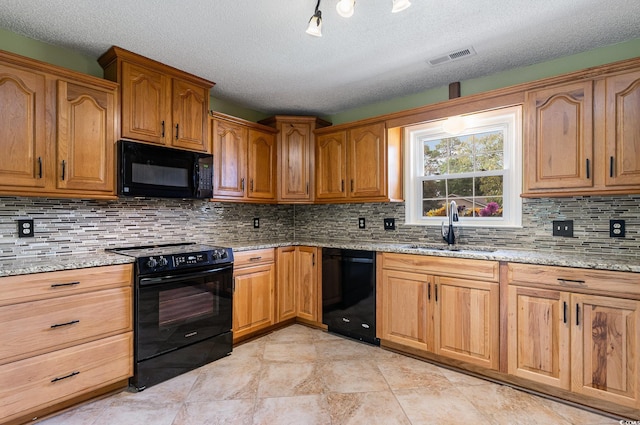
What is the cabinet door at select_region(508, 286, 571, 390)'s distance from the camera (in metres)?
2.08

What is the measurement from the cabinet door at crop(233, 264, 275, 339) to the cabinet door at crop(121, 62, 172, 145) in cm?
140

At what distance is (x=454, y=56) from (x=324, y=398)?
8.77ft

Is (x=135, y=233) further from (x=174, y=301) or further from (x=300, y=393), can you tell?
(x=300, y=393)

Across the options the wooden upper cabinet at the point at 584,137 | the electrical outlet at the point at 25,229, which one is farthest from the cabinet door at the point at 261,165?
the wooden upper cabinet at the point at 584,137

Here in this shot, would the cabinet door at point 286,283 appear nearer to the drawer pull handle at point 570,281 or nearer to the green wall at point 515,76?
the green wall at point 515,76

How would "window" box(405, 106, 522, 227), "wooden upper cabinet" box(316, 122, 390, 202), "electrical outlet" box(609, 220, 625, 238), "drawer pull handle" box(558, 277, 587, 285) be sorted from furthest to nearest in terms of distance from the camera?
"wooden upper cabinet" box(316, 122, 390, 202), "window" box(405, 106, 522, 227), "electrical outlet" box(609, 220, 625, 238), "drawer pull handle" box(558, 277, 587, 285)

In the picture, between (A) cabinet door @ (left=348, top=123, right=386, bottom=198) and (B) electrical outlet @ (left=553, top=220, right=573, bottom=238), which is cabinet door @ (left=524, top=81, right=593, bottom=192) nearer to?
(B) electrical outlet @ (left=553, top=220, right=573, bottom=238)

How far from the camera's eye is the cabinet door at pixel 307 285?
343 cm

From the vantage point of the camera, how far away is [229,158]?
326 centimetres

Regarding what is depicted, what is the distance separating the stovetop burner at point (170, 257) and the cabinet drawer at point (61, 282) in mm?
106

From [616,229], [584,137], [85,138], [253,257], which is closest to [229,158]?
[253,257]

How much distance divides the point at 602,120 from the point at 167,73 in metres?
3.22

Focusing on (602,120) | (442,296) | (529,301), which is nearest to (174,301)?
(442,296)

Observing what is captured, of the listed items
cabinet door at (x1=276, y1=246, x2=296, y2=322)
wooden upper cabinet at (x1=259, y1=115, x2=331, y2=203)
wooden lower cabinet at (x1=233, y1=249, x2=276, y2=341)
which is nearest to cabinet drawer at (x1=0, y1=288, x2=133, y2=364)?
wooden lower cabinet at (x1=233, y1=249, x2=276, y2=341)
